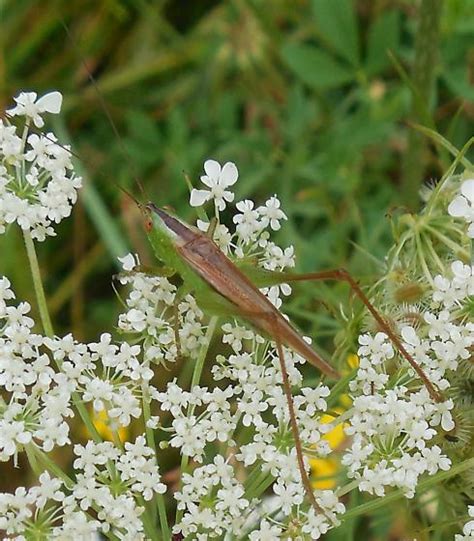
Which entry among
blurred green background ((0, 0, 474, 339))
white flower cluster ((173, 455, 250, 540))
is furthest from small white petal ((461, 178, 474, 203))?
blurred green background ((0, 0, 474, 339))

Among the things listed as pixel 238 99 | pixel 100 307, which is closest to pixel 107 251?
pixel 100 307

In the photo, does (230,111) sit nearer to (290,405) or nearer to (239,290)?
(239,290)

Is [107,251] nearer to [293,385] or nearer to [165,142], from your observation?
[165,142]

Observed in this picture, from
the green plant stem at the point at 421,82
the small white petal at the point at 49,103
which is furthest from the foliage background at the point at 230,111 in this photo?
the small white petal at the point at 49,103

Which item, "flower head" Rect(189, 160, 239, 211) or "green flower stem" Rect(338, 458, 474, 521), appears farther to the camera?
"flower head" Rect(189, 160, 239, 211)

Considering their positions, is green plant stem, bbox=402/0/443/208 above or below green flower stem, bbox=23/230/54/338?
above

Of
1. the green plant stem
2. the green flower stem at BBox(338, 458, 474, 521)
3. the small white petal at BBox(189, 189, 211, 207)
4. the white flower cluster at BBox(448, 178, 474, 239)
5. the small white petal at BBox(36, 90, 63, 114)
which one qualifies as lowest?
the green flower stem at BBox(338, 458, 474, 521)

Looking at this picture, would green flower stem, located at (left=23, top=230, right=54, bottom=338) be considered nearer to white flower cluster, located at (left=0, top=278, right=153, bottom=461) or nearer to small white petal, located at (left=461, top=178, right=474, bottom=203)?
white flower cluster, located at (left=0, top=278, right=153, bottom=461)

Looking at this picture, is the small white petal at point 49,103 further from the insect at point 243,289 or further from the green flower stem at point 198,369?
the green flower stem at point 198,369
